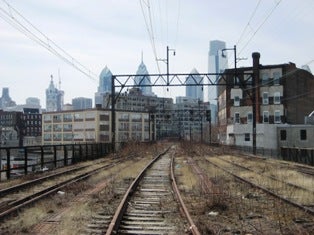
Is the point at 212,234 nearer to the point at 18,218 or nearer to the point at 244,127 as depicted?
the point at 18,218

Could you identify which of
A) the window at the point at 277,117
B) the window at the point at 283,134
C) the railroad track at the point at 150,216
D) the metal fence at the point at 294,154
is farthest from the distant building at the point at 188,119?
the railroad track at the point at 150,216

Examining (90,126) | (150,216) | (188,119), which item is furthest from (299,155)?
(188,119)

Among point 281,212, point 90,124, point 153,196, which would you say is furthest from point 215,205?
point 90,124

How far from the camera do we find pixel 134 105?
14900 cm

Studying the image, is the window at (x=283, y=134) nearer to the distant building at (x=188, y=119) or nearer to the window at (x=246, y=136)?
the window at (x=246, y=136)

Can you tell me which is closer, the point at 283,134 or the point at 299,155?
the point at 299,155

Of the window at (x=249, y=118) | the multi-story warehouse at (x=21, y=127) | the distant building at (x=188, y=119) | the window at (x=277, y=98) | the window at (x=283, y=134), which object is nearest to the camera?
the window at (x=283, y=134)

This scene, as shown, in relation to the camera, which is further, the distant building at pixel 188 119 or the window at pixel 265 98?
the distant building at pixel 188 119

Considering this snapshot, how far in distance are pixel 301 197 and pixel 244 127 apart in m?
63.0

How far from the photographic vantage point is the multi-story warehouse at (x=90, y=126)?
5650 inches

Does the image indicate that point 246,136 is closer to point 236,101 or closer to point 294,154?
point 236,101

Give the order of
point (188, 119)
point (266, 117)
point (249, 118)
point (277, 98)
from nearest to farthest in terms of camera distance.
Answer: point (266, 117)
point (277, 98)
point (249, 118)
point (188, 119)

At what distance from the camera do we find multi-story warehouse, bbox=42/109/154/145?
14350 cm

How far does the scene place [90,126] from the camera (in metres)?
145
